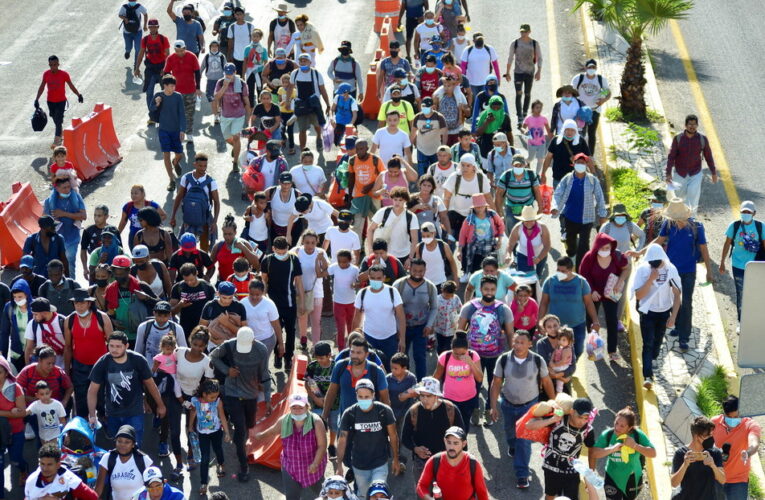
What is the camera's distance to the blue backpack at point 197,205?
658 inches

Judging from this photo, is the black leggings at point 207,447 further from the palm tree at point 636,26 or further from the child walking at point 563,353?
the palm tree at point 636,26

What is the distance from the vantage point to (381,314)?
1384 centimetres

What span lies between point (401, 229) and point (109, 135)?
317 inches

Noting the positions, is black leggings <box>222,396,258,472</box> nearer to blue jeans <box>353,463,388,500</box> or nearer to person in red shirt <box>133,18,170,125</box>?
blue jeans <box>353,463,388,500</box>

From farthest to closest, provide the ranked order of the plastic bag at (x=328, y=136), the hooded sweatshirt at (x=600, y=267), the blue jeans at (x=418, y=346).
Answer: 1. the plastic bag at (x=328, y=136)
2. the hooded sweatshirt at (x=600, y=267)
3. the blue jeans at (x=418, y=346)

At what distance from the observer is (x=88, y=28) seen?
29.8 metres

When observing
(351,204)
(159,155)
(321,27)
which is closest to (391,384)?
(351,204)

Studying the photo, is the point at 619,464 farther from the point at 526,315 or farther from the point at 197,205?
the point at 197,205

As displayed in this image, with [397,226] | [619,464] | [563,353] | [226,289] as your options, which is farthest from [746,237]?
[226,289]

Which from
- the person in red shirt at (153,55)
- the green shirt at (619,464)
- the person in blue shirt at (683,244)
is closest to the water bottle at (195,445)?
the green shirt at (619,464)

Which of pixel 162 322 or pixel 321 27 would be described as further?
pixel 321 27

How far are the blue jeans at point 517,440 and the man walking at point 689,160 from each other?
21.1 feet

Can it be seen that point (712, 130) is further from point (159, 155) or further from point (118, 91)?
point (118, 91)

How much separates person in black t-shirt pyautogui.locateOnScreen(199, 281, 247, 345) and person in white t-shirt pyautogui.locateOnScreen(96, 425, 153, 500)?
225 centimetres
